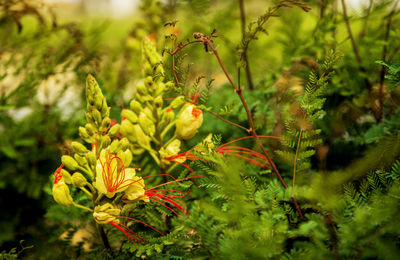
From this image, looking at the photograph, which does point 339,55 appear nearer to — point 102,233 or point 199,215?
point 199,215

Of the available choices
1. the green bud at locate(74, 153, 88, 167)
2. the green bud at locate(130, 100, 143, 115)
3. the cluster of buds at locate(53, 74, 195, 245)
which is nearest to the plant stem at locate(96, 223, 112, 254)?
the cluster of buds at locate(53, 74, 195, 245)

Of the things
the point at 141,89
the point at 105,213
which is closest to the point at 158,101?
the point at 141,89

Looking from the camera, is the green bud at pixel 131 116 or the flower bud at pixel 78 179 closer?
the flower bud at pixel 78 179

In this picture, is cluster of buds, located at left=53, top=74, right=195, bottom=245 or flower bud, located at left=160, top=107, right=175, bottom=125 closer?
cluster of buds, located at left=53, top=74, right=195, bottom=245

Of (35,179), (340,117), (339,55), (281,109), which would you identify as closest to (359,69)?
(340,117)

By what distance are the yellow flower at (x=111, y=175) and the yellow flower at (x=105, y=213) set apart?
0.02m

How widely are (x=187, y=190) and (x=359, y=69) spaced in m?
0.65

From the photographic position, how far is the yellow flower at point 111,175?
636 millimetres

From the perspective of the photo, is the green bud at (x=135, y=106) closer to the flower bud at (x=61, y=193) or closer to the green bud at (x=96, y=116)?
the green bud at (x=96, y=116)

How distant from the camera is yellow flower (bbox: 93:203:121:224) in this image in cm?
63

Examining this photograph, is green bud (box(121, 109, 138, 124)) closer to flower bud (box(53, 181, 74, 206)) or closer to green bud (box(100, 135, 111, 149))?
green bud (box(100, 135, 111, 149))

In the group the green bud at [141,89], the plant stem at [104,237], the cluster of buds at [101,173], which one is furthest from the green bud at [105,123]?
the plant stem at [104,237]

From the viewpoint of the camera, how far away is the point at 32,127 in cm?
124

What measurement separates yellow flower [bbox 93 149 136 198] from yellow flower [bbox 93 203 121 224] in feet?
0.07
